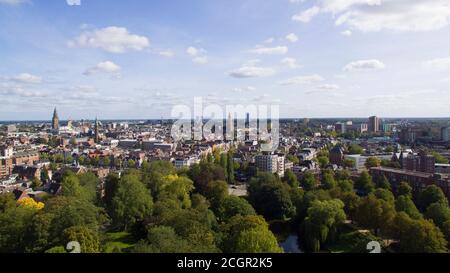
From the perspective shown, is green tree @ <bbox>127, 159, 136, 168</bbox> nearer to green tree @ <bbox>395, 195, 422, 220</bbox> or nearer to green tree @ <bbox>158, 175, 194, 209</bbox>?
green tree @ <bbox>158, 175, 194, 209</bbox>

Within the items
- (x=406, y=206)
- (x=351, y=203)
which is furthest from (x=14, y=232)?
(x=406, y=206)

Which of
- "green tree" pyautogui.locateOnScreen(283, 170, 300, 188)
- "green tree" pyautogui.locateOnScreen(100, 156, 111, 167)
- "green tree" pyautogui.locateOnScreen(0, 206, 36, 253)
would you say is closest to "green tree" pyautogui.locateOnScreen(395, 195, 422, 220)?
"green tree" pyautogui.locateOnScreen(283, 170, 300, 188)

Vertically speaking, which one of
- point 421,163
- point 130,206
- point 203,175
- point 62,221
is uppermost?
point 62,221

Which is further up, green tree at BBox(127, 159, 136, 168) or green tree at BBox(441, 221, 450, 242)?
green tree at BBox(441, 221, 450, 242)

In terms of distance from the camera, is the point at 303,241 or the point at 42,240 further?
the point at 303,241

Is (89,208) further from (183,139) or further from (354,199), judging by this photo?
(183,139)

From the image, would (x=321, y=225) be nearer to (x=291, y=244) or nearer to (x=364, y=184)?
(x=291, y=244)

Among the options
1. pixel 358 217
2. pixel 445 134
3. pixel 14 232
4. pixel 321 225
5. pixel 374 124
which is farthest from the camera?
pixel 374 124
